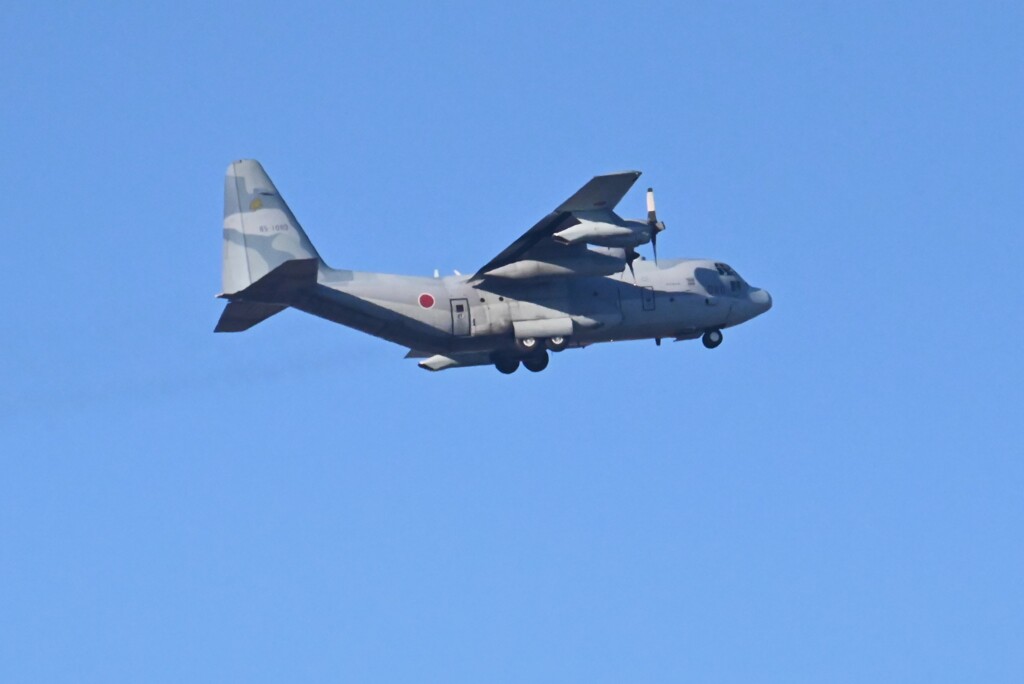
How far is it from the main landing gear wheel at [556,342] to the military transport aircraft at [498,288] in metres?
0.02

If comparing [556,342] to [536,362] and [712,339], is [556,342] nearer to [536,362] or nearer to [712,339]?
[536,362]

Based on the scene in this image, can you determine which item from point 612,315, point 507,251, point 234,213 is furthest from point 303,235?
point 612,315

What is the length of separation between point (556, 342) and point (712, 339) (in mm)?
5031

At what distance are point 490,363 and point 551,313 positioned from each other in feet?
9.83

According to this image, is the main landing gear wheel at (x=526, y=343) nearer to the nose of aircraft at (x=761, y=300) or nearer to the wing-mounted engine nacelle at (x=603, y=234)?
the wing-mounted engine nacelle at (x=603, y=234)

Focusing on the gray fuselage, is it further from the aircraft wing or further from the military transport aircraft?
the aircraft wing

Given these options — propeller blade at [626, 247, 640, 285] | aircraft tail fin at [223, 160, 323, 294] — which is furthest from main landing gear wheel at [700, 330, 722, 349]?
aircraft tail fin at [223, 160, 323, 294]

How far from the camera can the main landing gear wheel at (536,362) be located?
133 ft

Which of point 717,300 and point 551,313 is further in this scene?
point 717,300

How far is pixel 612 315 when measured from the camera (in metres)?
40.0

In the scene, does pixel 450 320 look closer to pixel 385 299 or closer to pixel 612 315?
pixel 385 299

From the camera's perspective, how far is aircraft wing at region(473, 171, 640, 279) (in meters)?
36.0

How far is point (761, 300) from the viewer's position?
142 ft

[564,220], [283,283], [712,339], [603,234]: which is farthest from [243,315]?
[712,339]
